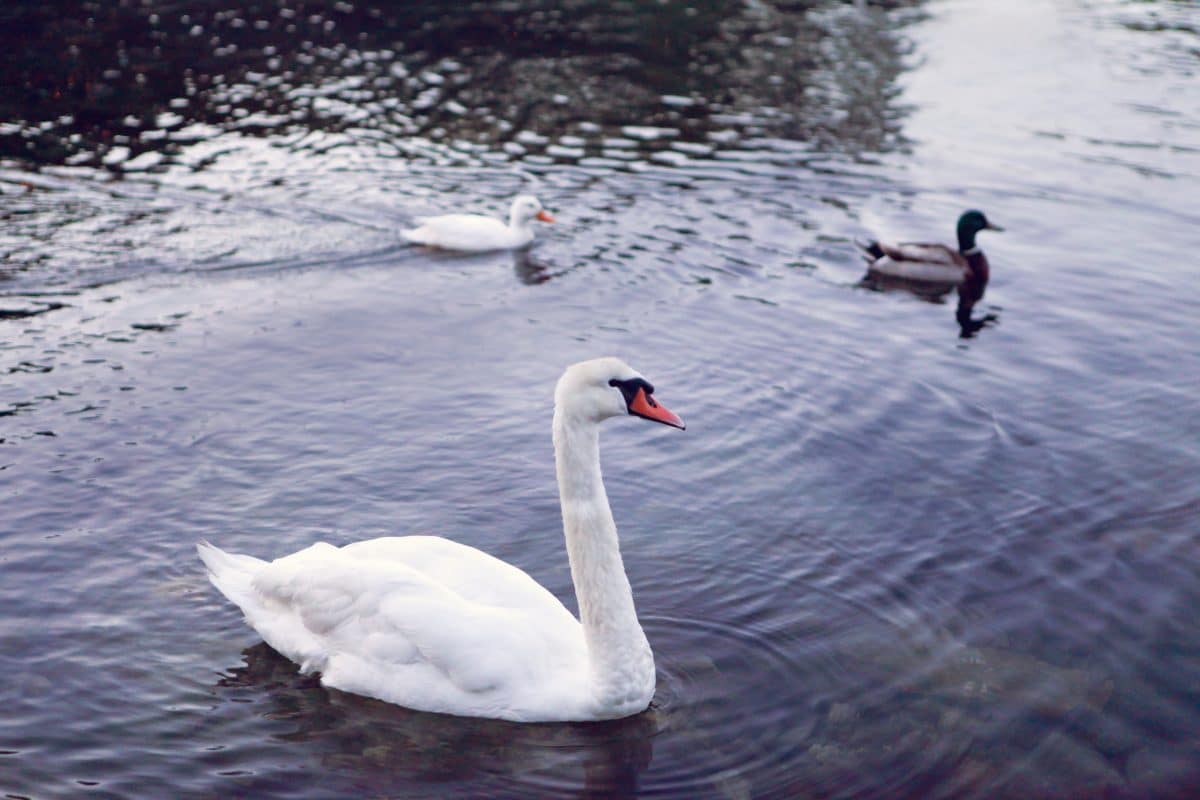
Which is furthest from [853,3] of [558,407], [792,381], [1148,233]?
[558,407]

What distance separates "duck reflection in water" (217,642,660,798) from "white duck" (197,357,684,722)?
0.31 feet

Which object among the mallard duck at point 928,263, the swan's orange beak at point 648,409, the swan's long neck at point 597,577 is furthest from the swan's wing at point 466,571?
the mallard duck at point 928,263

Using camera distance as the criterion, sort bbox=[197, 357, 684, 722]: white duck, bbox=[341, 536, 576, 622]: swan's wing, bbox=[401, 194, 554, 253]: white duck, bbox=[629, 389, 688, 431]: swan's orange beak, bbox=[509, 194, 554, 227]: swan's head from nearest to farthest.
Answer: bbox=[629, 389, 688, 431]: swan's orange beak
bbox=[197, 357, 684, 722]: white duck
bbox=[341, 536, 576, 622]: swan's wing
bbox=[401, 194, 554, 253]: white duck
bbox=[509, 194, 554, 227]: swan's head

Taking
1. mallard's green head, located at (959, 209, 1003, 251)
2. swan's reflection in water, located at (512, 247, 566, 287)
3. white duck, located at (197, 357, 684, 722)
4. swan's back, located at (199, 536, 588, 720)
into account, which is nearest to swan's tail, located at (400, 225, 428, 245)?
swan's reflection in water, located at (512, 247, 566, 287)

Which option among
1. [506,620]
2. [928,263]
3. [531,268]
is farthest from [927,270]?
[506,620]

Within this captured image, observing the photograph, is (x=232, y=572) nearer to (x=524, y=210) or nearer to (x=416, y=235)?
(x=416, y=235)

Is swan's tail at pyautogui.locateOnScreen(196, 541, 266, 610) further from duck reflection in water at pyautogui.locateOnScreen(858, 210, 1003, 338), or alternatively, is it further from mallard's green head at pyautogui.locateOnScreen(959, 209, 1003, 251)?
mallard's green head at pyautogui.locateOnScreen(959, 209, 1003, 251)

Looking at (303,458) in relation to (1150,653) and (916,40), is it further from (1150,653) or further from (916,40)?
(916,40)

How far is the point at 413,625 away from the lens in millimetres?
8297

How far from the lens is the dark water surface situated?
829cm

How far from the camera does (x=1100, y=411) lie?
44.1 feet

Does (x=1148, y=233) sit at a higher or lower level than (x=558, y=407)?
lower

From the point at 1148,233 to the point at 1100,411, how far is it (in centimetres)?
653

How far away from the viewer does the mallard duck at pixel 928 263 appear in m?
17.8
